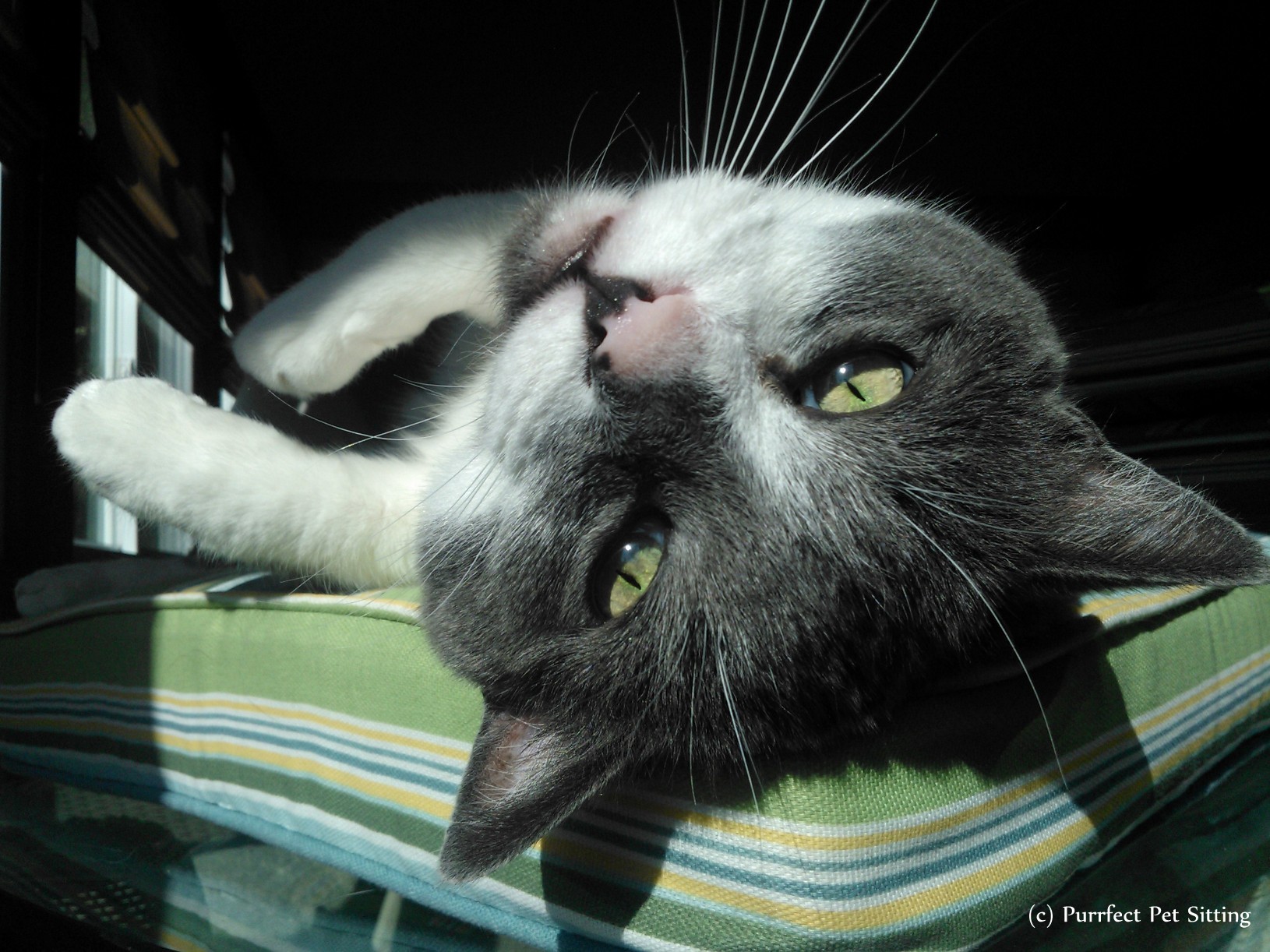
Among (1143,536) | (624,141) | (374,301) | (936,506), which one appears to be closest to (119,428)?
(374,301)

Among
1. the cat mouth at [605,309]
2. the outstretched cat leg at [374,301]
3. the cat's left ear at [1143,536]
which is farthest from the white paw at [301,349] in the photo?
the cat's left ear at [1143,536]

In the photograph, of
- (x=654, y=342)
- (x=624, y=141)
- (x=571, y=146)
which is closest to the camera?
(x=654, y=342)

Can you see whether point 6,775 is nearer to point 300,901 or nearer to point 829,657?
point 300,901

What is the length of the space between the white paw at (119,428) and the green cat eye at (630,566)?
24.6 inches

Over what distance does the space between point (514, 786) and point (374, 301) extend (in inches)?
27.1

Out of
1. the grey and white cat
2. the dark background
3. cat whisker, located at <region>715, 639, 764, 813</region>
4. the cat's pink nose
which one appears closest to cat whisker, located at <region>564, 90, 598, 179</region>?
the dark background

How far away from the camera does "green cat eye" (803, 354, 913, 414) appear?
Answer: 721 millimetres

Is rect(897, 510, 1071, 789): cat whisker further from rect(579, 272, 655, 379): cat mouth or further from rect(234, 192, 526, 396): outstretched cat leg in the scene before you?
rect(234, 192, 526, 396): outstretched cat leg

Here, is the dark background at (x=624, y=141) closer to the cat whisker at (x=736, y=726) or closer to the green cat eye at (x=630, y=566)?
the green cat eye at (x=630, y=566)

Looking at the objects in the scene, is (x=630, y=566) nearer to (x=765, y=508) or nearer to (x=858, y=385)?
(x=765, y=508)

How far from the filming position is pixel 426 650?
36.4 inches

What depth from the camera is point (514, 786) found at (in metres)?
0.72

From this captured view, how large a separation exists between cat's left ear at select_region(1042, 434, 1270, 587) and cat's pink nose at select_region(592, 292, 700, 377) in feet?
1.28

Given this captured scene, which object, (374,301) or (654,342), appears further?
(374,301)
